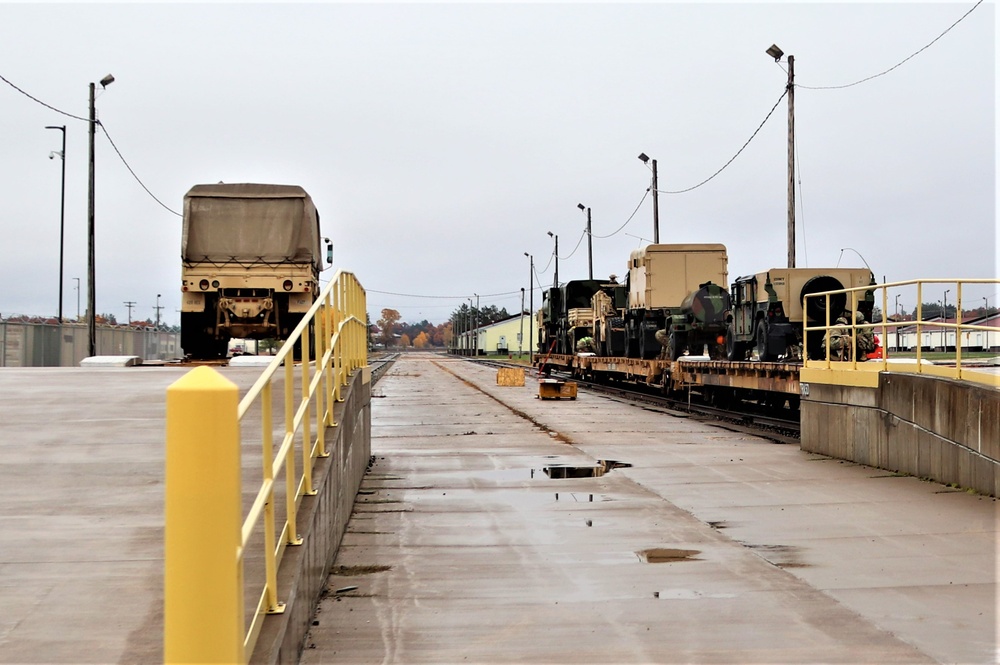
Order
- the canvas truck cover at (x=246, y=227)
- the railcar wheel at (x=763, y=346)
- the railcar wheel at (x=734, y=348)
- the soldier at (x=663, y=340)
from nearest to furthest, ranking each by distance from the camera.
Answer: the railcar wheel at (x=763, y=346) < the canvas truck cover at (x=246, y=227) < the railcar wheel at (x=734, y=348) < the soldier at (x=663, y=340)

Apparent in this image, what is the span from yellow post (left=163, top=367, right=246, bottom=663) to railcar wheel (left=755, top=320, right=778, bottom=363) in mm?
17599

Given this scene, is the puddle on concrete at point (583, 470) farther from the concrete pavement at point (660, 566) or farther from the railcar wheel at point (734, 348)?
the railcar wheel at point (734, 348)

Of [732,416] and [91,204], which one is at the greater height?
[91,204]

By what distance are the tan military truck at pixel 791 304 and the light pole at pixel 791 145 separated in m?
9.68

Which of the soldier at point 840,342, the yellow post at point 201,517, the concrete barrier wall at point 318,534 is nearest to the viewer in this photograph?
the yellow post at point 201,517

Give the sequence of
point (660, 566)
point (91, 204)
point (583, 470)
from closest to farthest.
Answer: point (660, 566) < point (583, 470) < point (91, 204)

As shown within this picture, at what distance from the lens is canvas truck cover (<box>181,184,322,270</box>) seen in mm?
22000

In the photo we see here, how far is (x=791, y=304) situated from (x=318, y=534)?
1509cm

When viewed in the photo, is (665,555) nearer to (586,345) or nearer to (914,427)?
(914,427)

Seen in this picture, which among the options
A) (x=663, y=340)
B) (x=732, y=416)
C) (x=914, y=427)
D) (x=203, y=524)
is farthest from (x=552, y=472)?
(x=663, y=340)

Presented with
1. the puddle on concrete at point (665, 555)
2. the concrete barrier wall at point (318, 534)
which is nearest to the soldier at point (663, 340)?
the concrete barrier wall at point (318, 534)

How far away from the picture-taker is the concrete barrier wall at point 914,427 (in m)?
9.60

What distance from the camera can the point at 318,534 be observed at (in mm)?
6160

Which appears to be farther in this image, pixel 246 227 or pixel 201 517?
pixel 246 227
